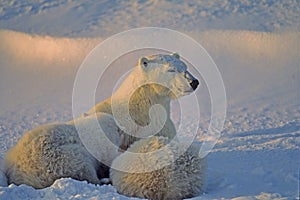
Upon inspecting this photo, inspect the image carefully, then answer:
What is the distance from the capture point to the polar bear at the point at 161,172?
177 inches

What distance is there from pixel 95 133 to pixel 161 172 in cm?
105

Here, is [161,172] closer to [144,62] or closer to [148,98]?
[148,98]

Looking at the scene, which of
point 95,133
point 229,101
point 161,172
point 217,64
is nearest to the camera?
point 161,172

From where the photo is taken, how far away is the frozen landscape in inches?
223

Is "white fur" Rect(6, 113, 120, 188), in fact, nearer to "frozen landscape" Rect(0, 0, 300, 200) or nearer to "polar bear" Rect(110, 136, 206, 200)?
"frozen landscape" Rect(0, 0, 300, 200)

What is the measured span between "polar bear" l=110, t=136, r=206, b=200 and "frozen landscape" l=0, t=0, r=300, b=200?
8.5 inches

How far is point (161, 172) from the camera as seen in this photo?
177 inches

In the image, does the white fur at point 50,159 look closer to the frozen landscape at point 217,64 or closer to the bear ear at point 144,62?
the frozen landscape at point 217,64

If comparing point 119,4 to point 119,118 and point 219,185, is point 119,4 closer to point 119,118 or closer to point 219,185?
point 119,118

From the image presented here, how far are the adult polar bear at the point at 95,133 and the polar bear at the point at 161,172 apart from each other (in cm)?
42

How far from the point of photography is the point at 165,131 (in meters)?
5.66

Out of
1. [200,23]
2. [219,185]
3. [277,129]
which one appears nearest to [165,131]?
[219,185]

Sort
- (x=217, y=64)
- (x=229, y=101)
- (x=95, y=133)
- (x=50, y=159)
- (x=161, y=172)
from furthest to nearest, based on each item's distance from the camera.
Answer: (x=217, y=64), (x=229, y=101), (x=95, y=133), (x=50, y=159), (x=161, y=172)

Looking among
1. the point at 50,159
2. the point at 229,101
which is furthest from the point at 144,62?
the point at 229,101
